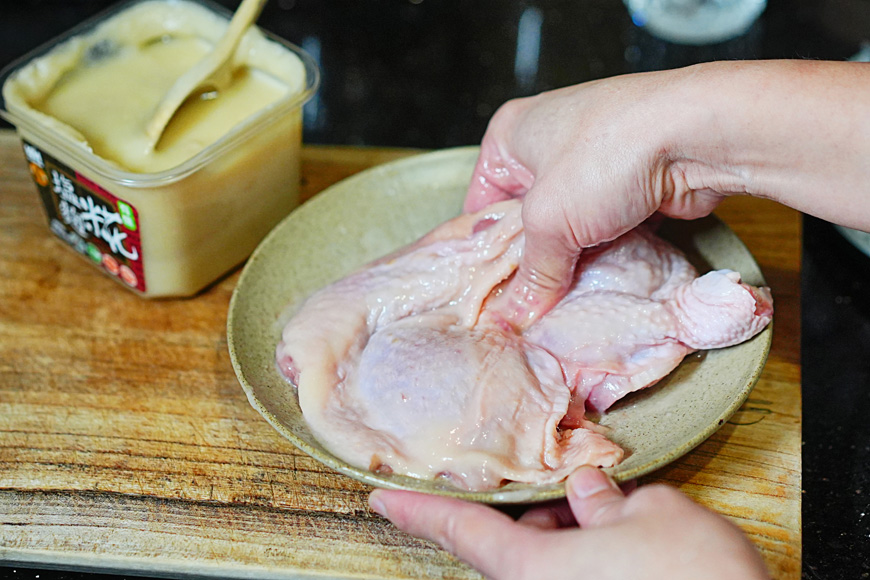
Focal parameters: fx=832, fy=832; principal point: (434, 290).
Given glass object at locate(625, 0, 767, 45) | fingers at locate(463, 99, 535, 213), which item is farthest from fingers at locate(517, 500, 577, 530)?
glass object at locate(625, 0, 767, 45)

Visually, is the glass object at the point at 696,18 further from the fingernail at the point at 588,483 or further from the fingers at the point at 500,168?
the fingernail at the point at 588,483

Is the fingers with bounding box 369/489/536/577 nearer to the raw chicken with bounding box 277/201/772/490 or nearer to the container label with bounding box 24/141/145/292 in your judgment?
the raw chicken with bounding box 277/201/772/490

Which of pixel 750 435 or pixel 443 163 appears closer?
pixel 750 435

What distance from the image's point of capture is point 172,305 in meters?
1.50

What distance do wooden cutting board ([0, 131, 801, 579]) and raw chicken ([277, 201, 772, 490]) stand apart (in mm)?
124

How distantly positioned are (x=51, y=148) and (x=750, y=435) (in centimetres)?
123

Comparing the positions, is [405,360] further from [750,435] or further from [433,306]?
[750,435]

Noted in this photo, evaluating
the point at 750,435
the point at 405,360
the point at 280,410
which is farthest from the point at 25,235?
the point at 750,435

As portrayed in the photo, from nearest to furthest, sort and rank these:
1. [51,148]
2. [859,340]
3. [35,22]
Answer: [51,148] < [859,340] < [35,22]

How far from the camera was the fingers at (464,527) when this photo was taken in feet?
3.05

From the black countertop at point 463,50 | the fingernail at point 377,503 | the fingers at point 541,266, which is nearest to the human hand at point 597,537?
the fingernail at point 377,503

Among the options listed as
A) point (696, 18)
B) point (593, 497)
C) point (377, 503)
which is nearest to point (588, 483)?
point (593, 497)

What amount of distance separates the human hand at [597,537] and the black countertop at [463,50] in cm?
90

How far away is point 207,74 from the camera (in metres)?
1.47
